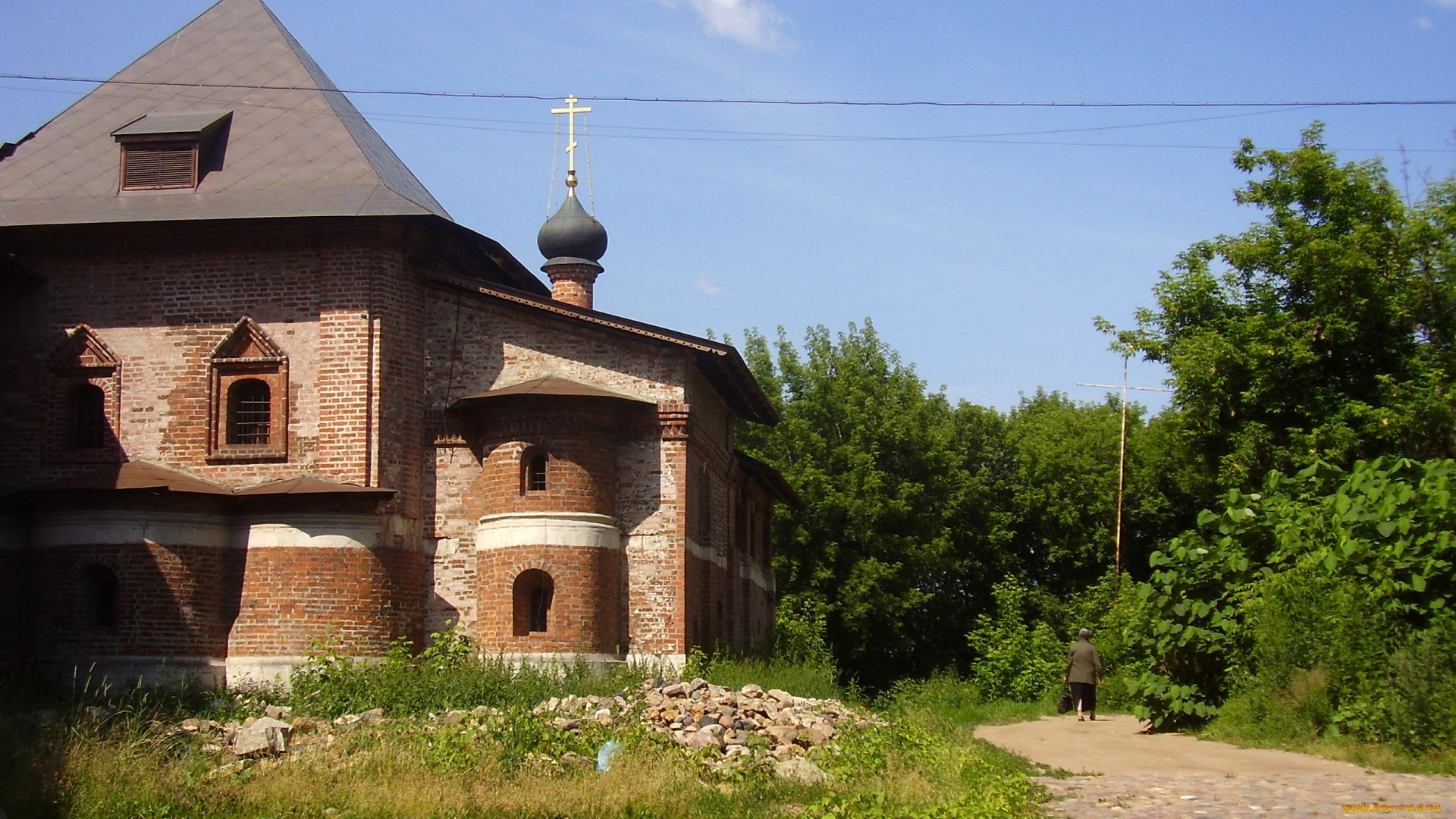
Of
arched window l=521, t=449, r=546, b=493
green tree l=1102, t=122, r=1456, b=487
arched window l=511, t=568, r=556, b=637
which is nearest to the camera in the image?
arched window l=511, t=568, r=556, b=637

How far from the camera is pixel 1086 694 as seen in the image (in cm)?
1748

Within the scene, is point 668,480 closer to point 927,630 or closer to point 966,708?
point 966,708

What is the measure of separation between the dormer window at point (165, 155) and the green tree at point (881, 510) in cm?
1964

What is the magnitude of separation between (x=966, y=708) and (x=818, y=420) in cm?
2038

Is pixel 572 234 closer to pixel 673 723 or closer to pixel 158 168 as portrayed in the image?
pixel 158 168

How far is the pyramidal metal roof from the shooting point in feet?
60.5

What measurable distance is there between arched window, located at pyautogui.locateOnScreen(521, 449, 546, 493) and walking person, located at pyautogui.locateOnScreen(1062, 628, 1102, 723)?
691cm

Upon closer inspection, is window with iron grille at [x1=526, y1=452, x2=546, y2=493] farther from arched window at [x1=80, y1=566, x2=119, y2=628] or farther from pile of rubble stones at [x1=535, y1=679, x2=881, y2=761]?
arched window at [x1=80, y1=566, x2=119, y2=628]

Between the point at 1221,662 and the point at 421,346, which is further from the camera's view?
the point at 421,346

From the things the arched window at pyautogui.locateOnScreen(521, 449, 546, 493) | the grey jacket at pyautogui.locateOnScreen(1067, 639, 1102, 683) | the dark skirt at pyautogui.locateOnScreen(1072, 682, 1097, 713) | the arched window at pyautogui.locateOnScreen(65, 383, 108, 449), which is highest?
the arched window at pyautogui.locateOnScreen(65, 383, 108, 449)

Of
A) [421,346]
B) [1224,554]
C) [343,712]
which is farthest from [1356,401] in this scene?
[343,712]

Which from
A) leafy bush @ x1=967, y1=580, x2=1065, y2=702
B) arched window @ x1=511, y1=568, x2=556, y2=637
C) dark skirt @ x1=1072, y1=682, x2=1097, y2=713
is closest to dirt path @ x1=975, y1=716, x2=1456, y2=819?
dark skirt @ x1=1072, y1=682, x2=1097, y2=713

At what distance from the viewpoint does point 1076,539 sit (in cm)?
3894

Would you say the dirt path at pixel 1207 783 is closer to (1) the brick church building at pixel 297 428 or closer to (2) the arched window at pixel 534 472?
(1) the brick church building at pixel 297 428
